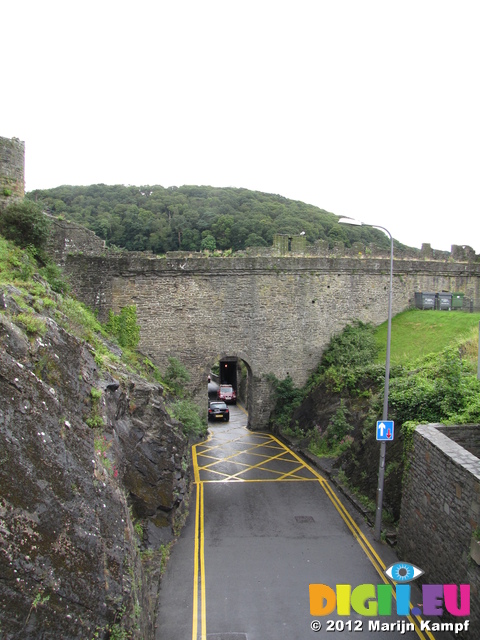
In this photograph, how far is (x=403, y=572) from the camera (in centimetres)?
1106

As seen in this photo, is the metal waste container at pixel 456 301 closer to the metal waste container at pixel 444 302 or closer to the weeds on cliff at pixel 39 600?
the metal waste container at pixel 444 302

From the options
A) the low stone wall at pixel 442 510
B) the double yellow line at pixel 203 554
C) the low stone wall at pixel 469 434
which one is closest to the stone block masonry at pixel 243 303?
the double yellow line at pixel 203 554

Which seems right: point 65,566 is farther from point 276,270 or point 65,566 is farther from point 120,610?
point 276,270

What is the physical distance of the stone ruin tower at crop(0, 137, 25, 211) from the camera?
1620 cm

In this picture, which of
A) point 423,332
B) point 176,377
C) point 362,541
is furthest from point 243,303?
point 362,541

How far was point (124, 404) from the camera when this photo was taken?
12031 mm

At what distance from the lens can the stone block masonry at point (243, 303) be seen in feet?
71.3

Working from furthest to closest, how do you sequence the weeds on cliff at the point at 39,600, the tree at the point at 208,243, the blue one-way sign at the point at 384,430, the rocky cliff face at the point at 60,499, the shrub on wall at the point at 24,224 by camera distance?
the tree at the point at 208,243
the shrub on wall at the point at 24,224
the blue one-way sign at the point at 384,430
the rocky cliff face at the point at 60,499
the weeds on cliff at the point at 39,600

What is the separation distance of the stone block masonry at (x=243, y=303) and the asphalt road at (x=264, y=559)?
20.3 feet

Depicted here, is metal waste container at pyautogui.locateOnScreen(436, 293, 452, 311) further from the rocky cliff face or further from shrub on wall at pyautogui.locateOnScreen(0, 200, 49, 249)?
the rocky cliff face

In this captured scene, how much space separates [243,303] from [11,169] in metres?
11.4

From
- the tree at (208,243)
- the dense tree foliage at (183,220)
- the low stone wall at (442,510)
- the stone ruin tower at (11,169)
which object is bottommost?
the low stone wall at (442,510)

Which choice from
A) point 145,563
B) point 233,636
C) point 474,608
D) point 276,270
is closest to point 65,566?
point 233,636

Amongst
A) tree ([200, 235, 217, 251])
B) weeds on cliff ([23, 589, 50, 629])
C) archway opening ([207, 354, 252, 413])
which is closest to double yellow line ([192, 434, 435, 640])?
weeds on cliff ([23, 589, 50, 629])
